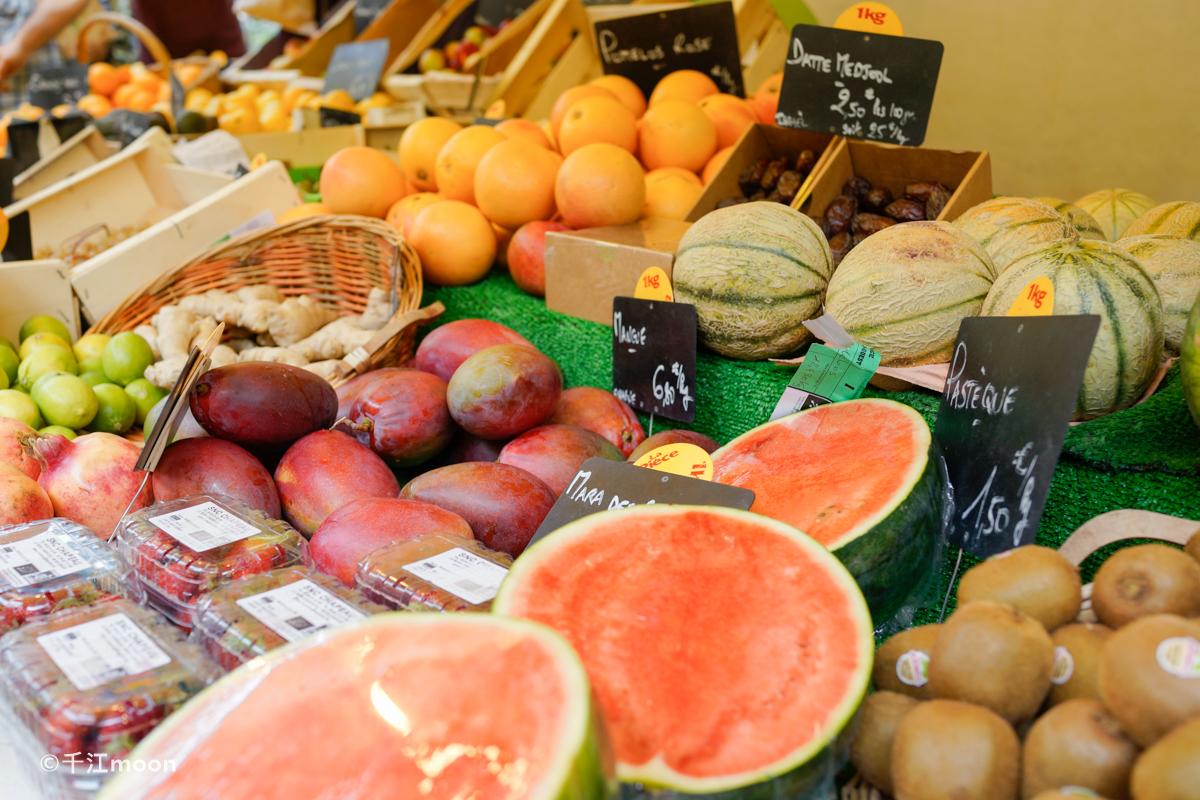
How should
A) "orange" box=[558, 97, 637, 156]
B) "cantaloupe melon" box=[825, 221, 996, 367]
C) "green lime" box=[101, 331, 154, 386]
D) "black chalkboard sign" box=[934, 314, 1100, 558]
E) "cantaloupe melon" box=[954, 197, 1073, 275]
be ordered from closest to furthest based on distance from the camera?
1. "black chalkboard sign" box=[934, 314, 1100, 558]
2. "cantaloupe melon" box=[825, 221, 996, 367]
3. "cantaloupe melon" box=[954, 197, 1073, 275]
4. "green lime" box=[101, 331, 154, 386]
5. "orange" box=[558, 97, 637, 156]

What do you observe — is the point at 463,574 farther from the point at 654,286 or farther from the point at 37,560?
the point at 654,286

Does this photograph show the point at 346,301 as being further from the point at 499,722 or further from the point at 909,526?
the point at 499,722

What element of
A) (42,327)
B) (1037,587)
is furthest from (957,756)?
(42,327)

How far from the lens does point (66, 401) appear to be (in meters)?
1.69

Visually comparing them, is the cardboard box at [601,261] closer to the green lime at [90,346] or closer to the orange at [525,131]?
the orange at [525,131]

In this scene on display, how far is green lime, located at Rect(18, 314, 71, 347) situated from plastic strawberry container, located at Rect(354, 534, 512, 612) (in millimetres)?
1596

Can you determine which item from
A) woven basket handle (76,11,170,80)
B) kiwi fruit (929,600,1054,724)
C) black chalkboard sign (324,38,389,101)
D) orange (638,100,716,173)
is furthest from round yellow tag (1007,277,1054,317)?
woven basket handle (76,11,170,80)

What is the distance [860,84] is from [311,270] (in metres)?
1.55

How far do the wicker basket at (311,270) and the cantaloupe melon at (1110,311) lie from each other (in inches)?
56.9

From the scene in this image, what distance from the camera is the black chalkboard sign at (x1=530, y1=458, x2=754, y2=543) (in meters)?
0.99

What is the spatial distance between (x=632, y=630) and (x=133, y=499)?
967mm

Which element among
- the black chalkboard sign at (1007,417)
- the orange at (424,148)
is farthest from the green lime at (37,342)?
the black chalkboard sign at (1007,417)

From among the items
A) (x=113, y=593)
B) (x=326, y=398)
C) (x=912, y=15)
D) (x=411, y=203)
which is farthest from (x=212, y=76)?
(x=113, y=593)

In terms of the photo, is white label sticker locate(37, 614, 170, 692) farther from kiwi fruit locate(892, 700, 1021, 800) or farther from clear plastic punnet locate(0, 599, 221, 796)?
kiwi fruit locate(892, 700, 1021, 800)
